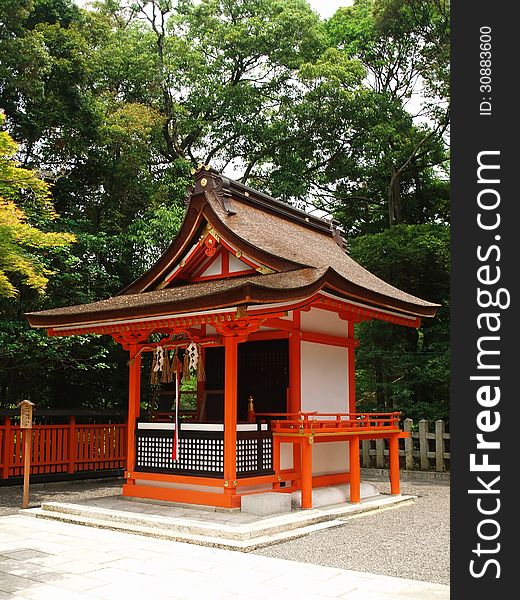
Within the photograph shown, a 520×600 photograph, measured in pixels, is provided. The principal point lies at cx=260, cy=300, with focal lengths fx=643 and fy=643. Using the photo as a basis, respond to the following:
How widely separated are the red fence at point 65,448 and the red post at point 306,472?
227 inches

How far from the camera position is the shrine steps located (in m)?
8.05

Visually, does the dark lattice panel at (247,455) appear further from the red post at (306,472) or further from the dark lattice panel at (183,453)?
the red post at (306,472)

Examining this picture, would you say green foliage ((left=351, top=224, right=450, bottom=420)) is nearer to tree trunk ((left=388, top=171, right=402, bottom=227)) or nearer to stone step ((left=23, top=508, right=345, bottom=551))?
tree trunk ((left=388, top=171, right=402, bottom=227))

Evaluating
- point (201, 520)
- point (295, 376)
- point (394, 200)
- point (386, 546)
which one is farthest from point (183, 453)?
point (394, 200)

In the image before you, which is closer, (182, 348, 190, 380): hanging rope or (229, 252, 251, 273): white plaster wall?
(182, 348, 190, 380): hanging rope

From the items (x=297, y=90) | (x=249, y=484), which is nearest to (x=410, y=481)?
(x=249, y=484)

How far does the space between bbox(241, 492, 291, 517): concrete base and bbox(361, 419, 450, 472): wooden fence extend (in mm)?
6616

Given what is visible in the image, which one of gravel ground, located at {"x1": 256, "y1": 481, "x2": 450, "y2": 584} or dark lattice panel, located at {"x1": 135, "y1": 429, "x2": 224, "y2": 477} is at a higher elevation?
dark lattice panel, located at {"x1": 135, "y1": 429, "x2": 224, "y2": 477}

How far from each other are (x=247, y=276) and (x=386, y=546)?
537 centimetres

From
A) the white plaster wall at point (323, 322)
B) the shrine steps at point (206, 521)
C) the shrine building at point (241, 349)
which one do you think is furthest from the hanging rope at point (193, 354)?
the shrine steps at point (206, 521)

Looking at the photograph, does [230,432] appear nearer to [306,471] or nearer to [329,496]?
[306,471]

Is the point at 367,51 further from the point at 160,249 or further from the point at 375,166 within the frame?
the point at 160,249

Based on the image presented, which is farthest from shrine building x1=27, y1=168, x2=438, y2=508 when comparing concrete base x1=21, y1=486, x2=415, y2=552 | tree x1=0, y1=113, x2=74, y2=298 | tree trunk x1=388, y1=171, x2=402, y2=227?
tree trunk x1=388, y1=171, x2=402, y2=227

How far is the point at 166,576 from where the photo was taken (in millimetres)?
6387
